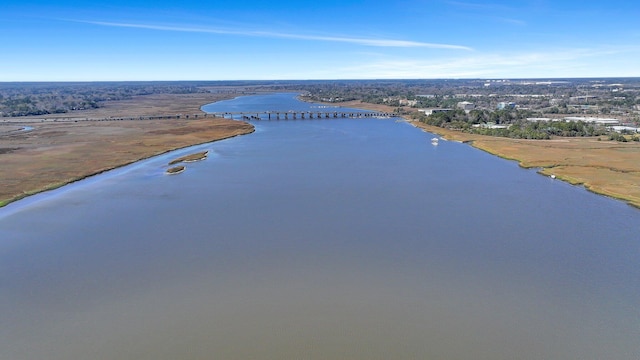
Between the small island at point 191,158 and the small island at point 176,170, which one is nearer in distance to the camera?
the small island at point 176,170

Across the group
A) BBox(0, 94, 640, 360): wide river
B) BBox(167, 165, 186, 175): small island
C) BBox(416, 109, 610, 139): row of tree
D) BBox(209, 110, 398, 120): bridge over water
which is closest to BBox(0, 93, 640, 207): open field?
BBox(416, 109, 610, 139): row of tree

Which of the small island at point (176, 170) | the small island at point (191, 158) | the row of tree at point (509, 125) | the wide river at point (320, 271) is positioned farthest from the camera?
the row of tree at point (509, 125)

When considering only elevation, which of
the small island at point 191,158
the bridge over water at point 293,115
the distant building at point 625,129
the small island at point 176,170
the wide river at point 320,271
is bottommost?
the wide river at point 320,271

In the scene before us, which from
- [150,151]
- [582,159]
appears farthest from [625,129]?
[150,151]

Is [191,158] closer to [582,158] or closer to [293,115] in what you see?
[582,158]

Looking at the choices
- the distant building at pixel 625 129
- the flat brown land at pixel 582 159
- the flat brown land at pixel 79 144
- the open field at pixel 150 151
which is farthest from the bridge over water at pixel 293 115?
the distant building at pixel 625 129

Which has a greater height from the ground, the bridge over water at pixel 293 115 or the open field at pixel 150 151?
the bridge over water at pixel 293 115

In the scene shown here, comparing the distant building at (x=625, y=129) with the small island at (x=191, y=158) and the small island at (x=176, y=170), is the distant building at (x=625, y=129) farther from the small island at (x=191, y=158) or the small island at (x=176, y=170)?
the small island at (x=176, y=170)
